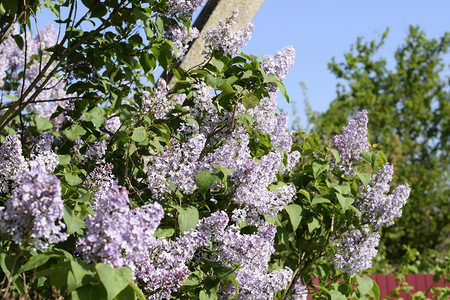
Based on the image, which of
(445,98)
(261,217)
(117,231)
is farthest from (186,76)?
(445,98)

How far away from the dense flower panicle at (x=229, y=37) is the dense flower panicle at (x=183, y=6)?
7.0 inches

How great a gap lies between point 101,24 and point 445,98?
30.1 meters

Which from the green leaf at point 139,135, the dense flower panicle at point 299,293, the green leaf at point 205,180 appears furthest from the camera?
the dense flower panicle at point 299,293

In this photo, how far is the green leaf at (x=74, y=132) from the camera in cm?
304

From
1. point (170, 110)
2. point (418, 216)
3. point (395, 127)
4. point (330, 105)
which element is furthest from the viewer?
point (395, 127)

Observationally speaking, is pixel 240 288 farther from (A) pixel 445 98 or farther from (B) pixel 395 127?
(A) pixel 445 98

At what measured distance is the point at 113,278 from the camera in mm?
1759

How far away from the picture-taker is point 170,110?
10.9 ft

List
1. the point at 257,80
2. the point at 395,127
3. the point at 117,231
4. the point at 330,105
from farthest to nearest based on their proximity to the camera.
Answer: the point at 395,127 < the point at 330,105 < the point at 257,80 < the point at 117,231

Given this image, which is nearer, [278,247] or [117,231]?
[117,231]

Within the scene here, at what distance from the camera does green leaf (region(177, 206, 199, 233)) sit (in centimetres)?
253

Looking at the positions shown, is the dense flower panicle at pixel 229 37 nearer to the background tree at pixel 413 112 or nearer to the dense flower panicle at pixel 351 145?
the dense flower panicle at pixel 351 145

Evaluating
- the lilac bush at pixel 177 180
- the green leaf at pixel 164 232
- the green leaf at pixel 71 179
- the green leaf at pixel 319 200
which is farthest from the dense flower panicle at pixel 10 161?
the green leaf at pixel 319 200

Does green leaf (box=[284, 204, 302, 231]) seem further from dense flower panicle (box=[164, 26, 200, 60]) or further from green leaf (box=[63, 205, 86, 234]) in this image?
green leaf (box=[63, 205, 86, 234])
